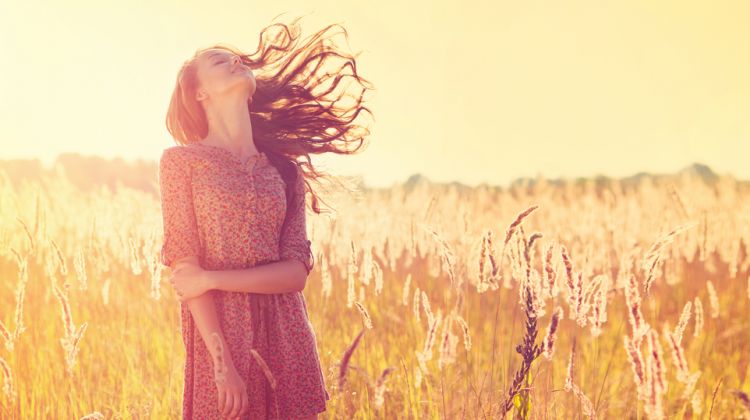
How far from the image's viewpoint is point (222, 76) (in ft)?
8.29

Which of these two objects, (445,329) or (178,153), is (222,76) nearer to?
(178,153)

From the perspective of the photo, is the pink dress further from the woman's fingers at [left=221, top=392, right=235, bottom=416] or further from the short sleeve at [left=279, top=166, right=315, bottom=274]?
the woman's fingers at [left=221, top=392, right=235, bottom=416]

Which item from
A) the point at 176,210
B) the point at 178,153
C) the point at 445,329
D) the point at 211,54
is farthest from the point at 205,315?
the point at 211,54

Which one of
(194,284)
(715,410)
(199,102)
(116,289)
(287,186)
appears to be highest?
(199,102)

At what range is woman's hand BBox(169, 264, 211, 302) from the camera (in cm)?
220

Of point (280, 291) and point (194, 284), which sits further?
point (280, 291)

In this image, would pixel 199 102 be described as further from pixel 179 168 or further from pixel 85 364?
pixel 85 364

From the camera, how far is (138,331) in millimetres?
4555

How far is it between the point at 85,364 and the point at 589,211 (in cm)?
582

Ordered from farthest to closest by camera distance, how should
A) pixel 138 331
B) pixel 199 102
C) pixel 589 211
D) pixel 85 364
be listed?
1. pixel 589 211
2. pixel 138 331
3. pixel 85 364
4. pixel 199 102

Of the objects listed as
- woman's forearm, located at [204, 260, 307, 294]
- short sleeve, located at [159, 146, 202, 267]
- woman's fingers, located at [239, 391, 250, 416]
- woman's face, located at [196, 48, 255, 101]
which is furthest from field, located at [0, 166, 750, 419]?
woman's face, located at [196, 48, 255, 101]

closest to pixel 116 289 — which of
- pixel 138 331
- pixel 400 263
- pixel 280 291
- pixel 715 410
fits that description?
pixel 138 331

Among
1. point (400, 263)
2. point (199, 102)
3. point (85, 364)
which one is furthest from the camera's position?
point (400, 263)

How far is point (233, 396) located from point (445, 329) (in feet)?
2.40
